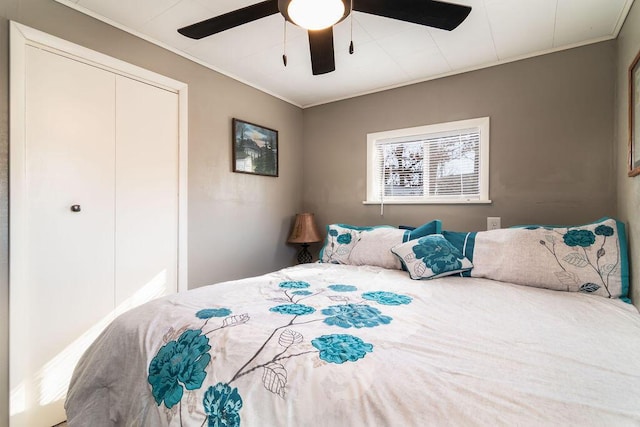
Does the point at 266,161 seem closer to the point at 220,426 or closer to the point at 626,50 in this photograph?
the point at 220,426

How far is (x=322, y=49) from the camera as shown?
5.41 feet

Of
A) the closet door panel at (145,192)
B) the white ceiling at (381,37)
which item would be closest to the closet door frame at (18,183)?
the white ceiling at (381,37)

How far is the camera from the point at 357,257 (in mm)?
2359

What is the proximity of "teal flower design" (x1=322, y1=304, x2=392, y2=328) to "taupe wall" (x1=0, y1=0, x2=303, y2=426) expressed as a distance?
1568 mm

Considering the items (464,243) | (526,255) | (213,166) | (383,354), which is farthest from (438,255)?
(213,166)

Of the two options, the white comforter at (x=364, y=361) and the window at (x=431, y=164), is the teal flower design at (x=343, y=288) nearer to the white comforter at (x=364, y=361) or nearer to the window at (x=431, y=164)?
the white comforter at (x=364, y=361)

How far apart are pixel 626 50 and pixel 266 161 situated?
2.65m

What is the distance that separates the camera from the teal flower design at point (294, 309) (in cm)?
123

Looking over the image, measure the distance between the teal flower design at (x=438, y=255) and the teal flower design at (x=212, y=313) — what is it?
1.24 m

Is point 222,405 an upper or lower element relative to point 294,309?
lower

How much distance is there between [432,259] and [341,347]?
3.87 feet

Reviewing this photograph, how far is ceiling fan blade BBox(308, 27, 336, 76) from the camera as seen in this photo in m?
1.54

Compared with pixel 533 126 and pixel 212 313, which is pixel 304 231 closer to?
pixel 212 313

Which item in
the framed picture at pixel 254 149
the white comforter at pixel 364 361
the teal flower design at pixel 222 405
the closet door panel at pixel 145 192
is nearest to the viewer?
the white comforter at pixel 364 361
